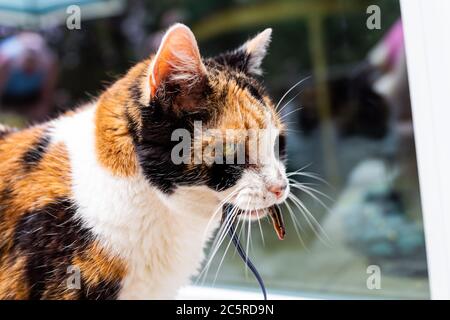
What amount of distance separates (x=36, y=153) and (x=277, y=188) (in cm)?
38

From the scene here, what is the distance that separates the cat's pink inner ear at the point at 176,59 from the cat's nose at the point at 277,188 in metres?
0.18

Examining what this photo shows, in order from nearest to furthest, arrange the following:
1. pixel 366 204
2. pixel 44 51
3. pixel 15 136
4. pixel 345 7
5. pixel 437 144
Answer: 1. pixel 437 144
2. pixel 15 136
3. pixel 345 7
4. pixel 366 204
5. pixel 44 51

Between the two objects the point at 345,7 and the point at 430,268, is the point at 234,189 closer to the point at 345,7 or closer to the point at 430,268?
the point at 430,268

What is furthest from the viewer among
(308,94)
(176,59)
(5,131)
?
(308,94)

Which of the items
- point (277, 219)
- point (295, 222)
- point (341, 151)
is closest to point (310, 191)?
point (295, 222)

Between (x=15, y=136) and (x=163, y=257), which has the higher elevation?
(x=15, y=136)

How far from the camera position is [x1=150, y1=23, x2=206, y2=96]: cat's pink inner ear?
2.16ft

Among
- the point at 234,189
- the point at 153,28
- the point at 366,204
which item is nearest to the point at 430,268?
the point at 234,189

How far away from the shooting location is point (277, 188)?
0.72m

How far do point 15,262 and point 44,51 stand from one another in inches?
39.5

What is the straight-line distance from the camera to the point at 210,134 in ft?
2.35
